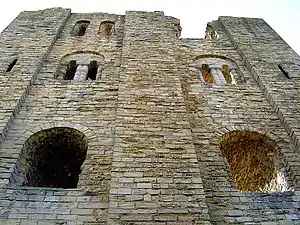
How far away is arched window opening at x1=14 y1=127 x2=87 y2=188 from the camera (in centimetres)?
643

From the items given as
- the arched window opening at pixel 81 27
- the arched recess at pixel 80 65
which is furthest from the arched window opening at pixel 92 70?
the arched window opening at pixel 81 27

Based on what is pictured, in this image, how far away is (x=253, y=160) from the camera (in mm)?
7484

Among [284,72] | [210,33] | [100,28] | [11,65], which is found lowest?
[284,72]

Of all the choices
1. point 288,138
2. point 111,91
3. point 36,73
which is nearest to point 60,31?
point 36,73

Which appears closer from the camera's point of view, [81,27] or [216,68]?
[216,68]

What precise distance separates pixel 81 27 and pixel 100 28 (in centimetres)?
77

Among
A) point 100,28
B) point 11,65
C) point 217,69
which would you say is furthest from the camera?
point 100,28

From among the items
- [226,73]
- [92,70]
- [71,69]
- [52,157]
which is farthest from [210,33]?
[52,157]

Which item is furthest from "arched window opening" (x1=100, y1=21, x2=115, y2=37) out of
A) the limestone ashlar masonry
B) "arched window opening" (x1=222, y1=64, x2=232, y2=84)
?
"arched window opening" (x1=222, y1=64, x2=232, y2=84)

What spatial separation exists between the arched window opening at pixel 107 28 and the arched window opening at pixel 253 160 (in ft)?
20.3

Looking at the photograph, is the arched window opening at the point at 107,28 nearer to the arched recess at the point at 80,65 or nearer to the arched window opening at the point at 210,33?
the arched recess at the point at 80,65

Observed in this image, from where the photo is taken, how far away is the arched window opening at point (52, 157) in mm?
6432

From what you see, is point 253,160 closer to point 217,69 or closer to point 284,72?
point 284,72

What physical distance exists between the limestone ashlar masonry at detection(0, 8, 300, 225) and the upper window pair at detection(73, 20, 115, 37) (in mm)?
408
